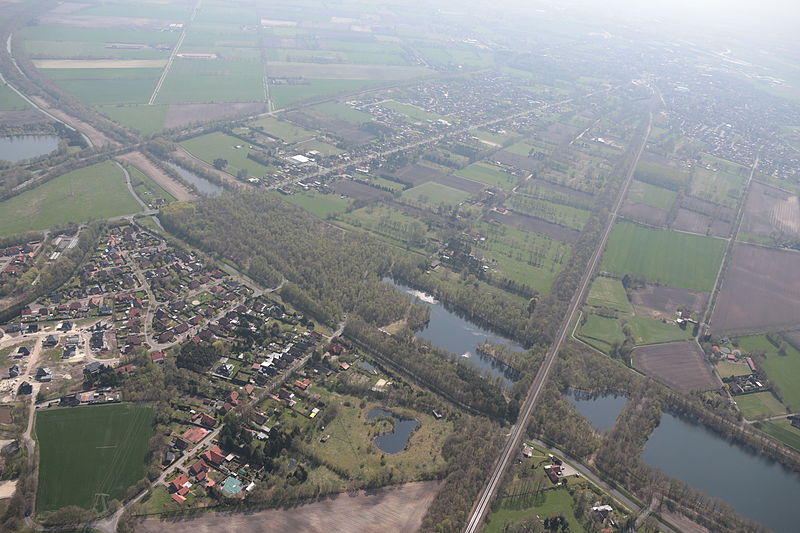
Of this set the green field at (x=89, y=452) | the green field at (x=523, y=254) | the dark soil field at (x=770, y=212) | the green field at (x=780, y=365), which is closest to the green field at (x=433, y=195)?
the green field at (x=523, y=254)

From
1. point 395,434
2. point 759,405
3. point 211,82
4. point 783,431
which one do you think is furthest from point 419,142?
point 783,431

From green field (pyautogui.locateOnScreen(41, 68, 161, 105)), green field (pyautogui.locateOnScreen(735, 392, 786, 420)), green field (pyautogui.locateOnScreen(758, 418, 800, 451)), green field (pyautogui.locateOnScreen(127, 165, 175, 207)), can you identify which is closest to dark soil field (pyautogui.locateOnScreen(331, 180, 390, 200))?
green field (pyautogui.locateOnScreen(127, 165, 175, 207))

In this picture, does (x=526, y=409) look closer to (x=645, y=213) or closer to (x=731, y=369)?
(x=731, y=369)

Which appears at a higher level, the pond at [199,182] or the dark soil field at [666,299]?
the dark soil field at [666,299]

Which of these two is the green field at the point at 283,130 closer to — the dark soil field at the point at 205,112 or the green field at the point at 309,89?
the dark soil field at the point at 205,112

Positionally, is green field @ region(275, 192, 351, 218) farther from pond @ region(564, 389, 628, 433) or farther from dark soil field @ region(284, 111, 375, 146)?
pond @ region(564, 389, 628, 433)

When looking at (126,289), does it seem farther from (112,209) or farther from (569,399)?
(569,399)

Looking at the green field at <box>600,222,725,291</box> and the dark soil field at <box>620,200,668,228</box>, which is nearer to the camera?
the green field at <box>600,222,725,291</box>

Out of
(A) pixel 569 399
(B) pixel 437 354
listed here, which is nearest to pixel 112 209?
(B) pixel 437 354
